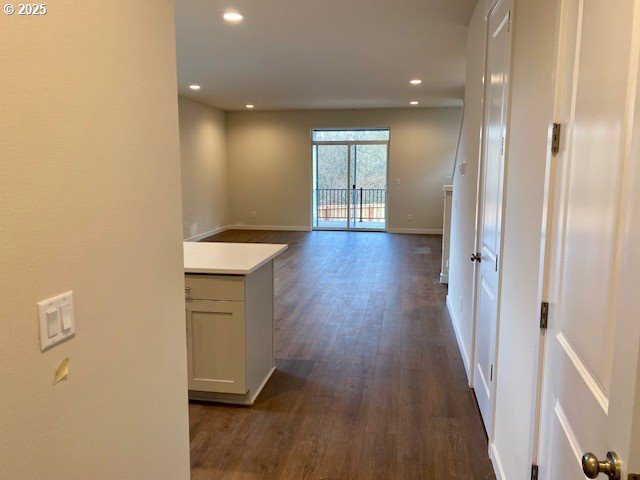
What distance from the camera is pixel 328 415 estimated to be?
2775mm

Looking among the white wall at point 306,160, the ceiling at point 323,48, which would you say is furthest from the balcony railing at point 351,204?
the ceiling at point 323,48

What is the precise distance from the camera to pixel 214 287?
8.89ft

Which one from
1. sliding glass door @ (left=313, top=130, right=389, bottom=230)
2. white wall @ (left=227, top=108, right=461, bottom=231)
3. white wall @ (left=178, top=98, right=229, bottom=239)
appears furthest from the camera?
sliding glass door @ (left=313, top=130, right=389, bottom=230)

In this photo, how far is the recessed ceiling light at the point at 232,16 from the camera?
148 inches

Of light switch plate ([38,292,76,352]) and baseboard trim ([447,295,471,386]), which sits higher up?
light switch plate ([38,292,76,352])

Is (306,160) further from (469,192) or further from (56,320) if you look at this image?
(56,320)

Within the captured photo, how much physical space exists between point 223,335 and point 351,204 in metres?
8.19

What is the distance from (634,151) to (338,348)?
3212 millimetres

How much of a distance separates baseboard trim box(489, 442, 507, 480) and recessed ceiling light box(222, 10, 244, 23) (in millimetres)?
3574

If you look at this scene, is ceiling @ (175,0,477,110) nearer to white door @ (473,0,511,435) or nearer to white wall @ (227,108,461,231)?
white door @ (473,0,511,435)

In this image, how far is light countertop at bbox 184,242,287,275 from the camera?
2670mm

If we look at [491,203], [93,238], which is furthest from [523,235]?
[93,238]

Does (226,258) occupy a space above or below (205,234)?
above

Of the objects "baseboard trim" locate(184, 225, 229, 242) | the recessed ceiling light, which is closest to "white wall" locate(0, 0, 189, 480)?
the recessed ceiling light
